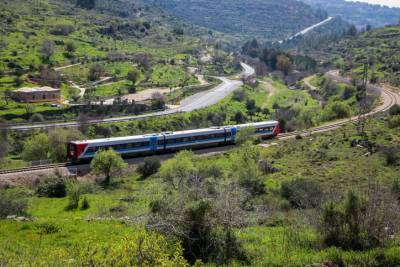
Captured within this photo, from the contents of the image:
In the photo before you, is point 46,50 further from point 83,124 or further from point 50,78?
point 83,124

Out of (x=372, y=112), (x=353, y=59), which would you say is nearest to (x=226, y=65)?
(x=353, y=59)

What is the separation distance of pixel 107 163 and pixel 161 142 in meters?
8.39

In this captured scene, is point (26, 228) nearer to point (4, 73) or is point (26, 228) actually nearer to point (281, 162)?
point (281, 162)

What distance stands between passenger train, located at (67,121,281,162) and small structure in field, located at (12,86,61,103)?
38.8 m

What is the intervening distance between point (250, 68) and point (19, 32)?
66650 mm

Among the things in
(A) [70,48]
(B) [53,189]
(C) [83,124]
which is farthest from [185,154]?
(A) [70,48]

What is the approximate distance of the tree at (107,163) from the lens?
3434 centimetres

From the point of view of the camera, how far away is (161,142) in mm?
42094

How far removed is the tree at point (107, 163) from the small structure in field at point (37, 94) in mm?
42838

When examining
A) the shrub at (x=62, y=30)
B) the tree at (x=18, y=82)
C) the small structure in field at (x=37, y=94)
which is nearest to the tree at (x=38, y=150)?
the small structure in field at (x=37, y=94)

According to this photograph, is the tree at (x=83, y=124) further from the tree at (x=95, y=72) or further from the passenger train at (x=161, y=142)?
the tree at (x=95, y=72)

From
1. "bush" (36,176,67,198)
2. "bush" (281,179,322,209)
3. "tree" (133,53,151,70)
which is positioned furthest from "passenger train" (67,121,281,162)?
"tree" (133,53,151,70)

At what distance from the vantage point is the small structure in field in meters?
72.8

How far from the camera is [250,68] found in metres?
142
